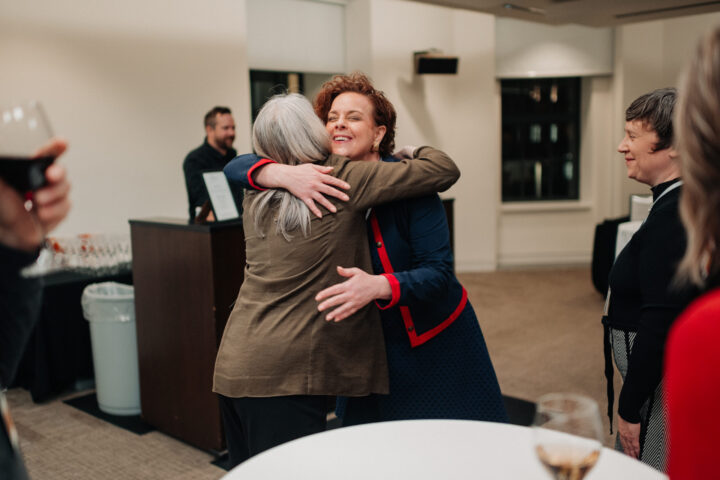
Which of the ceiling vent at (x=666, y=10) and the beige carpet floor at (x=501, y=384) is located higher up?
the ceiling vent at (x=666, y=10)

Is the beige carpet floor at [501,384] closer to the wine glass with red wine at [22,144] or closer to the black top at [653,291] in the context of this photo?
the black top at [653,291]

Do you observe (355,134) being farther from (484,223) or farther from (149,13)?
(484,223)

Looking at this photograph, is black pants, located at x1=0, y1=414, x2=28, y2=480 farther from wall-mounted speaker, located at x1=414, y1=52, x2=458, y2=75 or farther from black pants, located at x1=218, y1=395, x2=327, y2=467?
wall-mounted speaker, located at x1=414, y1=52, x2=458, y2=75

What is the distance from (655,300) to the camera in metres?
1.53

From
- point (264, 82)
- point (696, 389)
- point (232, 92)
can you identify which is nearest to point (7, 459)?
point (696, 389)

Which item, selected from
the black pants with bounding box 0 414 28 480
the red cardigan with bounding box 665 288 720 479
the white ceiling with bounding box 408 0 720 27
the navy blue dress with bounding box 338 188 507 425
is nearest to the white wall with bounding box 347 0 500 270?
the white ceiling with bounding box 408 0 720 27

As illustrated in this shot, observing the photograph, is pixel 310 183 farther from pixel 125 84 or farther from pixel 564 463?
pixel 125 84

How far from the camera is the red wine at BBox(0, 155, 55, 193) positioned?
0.76 meters

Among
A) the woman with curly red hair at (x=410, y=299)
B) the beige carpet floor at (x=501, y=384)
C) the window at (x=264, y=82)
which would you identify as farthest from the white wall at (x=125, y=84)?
the woman with curly red hair at (x=410, y=299)

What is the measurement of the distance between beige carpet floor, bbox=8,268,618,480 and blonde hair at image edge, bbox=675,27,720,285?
8.90 ft

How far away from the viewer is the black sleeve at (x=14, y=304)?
0.84 metres

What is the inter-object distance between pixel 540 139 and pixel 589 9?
2.47 m

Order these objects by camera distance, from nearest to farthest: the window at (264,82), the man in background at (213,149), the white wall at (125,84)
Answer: the man in background at (213,149) → the white wall at (125,84) → the window at (264,82)

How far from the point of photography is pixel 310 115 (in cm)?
170
